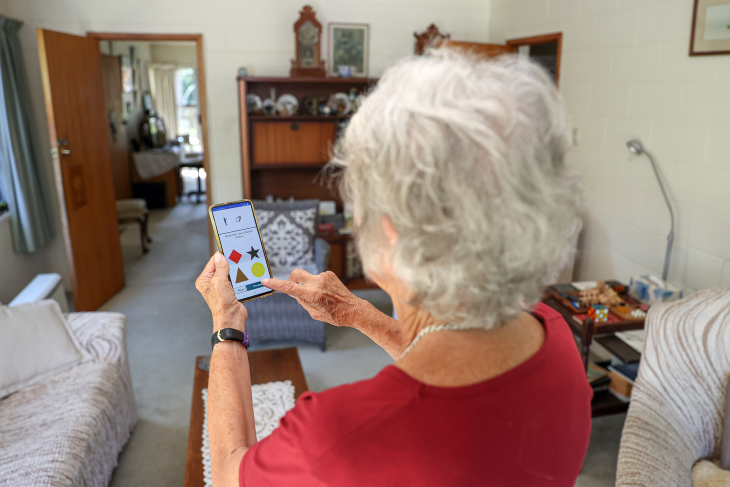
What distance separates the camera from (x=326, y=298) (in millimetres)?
1084

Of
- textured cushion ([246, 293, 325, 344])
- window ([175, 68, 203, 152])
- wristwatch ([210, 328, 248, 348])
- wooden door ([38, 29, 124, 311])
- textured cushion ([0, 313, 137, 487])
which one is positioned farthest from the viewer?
window ([175, 68, 203, 152])

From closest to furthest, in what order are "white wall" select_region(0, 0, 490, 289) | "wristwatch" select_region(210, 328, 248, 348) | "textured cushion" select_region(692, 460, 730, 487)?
"wristwatch" select_region(210, 328, 248, 348), "textured cushion" select_region(692, 460, 730, 487), "white wall" select_region(0, 0, 490, 289)

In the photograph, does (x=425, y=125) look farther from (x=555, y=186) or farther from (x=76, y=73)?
(x=76, y=73)

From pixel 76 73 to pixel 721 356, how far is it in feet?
13.2

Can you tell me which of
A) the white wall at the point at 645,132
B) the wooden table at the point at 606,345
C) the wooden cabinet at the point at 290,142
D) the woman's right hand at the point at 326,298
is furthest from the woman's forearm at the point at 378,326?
the wooden cabinet at the point at 290,142

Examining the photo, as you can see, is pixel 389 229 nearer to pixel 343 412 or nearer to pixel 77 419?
pixel 343 412

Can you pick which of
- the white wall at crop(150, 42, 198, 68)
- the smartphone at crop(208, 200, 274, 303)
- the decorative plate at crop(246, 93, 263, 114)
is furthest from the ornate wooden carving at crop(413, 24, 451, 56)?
the white wall at crop(150, 42, 198, 68)

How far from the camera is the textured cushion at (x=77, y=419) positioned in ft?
5.69

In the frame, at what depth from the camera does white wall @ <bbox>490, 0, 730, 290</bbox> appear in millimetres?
2473

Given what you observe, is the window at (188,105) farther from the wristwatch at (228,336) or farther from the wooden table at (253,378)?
the wristwatch at (228,336)

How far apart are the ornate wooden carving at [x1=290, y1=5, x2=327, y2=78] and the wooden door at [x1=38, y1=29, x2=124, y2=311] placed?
1476 mm

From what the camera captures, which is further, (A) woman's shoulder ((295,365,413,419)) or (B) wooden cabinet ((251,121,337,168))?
(B) wooden cabinet ((251,121,337,168))

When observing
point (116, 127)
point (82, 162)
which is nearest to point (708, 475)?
point (82, 162)

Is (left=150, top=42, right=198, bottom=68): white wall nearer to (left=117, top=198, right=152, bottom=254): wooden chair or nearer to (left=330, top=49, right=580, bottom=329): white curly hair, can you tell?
(left=117, top=198, right=152, bottom=254): wooden chair
